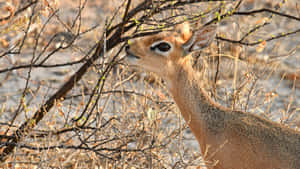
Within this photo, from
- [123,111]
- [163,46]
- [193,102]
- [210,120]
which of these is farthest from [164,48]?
[123,111]

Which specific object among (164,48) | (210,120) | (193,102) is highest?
(164,48)

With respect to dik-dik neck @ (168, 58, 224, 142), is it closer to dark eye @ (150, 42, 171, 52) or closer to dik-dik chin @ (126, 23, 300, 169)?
dik-dik chin @ (126, 23, 300, 169)

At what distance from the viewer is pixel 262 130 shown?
10.8 ft

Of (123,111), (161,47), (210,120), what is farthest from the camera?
(123,111)

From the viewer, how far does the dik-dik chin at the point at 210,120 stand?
318cm

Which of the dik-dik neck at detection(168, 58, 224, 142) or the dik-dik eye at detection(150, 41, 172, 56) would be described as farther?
the dik-dik eye at detection(150, 41, 172, 56)

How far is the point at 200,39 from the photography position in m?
3.62

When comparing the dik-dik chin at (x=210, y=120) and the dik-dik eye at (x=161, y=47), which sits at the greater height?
the dik-dik eye at (x=161, y=47)

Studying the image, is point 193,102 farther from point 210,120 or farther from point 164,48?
point 164,48

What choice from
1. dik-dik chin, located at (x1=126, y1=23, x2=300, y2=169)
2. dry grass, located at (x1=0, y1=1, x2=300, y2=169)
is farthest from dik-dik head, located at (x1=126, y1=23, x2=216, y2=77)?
dry grass, located at (x1=0, y1=1, x2=300, y2=169)

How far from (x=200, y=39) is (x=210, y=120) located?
66 centimetres

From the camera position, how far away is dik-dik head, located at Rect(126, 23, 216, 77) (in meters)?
3.55


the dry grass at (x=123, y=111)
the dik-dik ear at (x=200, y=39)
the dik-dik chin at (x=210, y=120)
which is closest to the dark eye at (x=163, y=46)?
the dik-dik chin at (x=210, y=120)

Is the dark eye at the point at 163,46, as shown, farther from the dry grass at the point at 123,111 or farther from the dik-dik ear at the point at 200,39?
the dry grass at the point at 123,111
